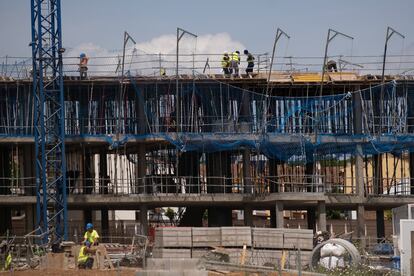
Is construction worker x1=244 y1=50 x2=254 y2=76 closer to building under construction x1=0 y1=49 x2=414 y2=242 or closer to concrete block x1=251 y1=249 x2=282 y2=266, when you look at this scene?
building under construction x1=0 y1=49 x2=414 y2=242

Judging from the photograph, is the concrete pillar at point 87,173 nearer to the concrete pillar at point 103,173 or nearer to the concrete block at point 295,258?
the concrete pillar at point 103,173

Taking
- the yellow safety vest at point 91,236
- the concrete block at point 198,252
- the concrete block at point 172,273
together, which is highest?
the yellow safety vest at point 91,236

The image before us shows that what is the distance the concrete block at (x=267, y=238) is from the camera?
3941cm

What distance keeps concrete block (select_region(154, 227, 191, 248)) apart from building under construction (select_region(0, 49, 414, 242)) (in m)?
10.2

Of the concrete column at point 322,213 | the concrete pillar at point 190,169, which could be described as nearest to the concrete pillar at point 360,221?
the concrete column at point 322,213

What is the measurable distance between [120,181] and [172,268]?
99.0 ft

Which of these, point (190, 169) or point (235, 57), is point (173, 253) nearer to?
point (235, 57)

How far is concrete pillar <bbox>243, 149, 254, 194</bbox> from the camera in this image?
52250mm

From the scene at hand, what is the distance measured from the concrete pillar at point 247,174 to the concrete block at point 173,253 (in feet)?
39.8

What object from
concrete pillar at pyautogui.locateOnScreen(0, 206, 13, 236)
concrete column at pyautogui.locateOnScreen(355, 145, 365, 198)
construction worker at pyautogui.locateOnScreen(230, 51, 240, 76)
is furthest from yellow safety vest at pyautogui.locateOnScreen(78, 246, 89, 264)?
concrete pillar at pyautogui.locateOnScreen(0, 206, 13, 236)

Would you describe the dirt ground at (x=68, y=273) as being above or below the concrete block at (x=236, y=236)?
below


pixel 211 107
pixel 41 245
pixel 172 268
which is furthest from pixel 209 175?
pixel 172 268

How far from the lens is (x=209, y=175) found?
2153 inches

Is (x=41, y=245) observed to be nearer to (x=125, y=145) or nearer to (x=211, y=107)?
(x=125, y=145)
